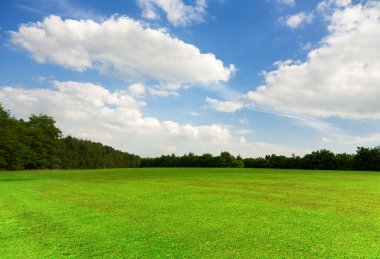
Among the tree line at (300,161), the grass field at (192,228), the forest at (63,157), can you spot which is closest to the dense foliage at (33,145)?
the forest at (63,157)

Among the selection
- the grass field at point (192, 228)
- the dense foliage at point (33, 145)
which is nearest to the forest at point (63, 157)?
the dense foliage at point (33, 145)

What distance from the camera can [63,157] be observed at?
8281 centimetres

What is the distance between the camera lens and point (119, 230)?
783 cm

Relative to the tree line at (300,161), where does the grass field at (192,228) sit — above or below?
below

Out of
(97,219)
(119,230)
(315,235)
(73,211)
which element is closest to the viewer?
(315,235)

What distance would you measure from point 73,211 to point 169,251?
18.9 feet

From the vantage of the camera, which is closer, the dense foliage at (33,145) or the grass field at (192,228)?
the grass field at (192,228)

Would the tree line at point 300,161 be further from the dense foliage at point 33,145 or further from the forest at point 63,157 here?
the dense foliage at point 33,145

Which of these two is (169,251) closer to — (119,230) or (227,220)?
(119,230)

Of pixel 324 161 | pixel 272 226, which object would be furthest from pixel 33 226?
pixel 324 161

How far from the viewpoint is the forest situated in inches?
2092

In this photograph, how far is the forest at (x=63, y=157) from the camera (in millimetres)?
53125

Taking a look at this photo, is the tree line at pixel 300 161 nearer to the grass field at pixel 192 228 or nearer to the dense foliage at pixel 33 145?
the dense foliage at pixel 33 145

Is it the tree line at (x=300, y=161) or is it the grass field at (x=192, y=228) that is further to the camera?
the tree line at (x=300, y=161)
